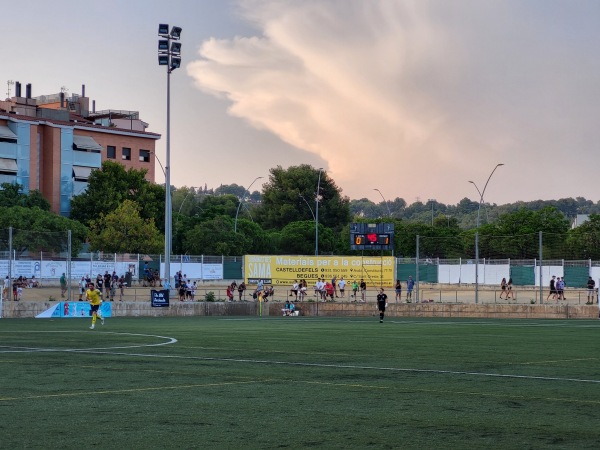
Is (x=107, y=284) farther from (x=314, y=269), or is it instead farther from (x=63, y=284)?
(x=314, y=269)

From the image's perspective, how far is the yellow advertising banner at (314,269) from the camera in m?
70.9

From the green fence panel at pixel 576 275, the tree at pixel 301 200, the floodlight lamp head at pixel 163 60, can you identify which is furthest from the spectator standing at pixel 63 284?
the tree at pixel 301 200

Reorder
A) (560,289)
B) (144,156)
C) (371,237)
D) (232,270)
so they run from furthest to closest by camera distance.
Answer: (144,156)
(232,270)
(371,237)
(560,289)

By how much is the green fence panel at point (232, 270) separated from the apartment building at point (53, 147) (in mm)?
34215

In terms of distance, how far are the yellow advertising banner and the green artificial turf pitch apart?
4605 cm

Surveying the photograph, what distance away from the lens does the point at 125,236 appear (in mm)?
94688

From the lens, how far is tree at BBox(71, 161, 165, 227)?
10638 centimetres

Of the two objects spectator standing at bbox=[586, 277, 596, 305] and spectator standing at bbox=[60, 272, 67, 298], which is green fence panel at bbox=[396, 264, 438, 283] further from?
spectator standing at bbox=[60, 272, 67, 298]

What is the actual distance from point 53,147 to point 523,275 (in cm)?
6602

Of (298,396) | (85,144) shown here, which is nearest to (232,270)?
(85,144)

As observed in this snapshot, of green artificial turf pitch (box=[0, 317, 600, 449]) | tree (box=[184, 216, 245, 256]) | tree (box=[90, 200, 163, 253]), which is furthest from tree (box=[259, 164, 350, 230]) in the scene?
green artificial turf pitch (box=[0, 317, 600, 449])

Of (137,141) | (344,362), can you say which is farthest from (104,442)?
(137,141)

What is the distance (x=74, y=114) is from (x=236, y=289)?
70.9m

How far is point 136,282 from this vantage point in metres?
62.6
